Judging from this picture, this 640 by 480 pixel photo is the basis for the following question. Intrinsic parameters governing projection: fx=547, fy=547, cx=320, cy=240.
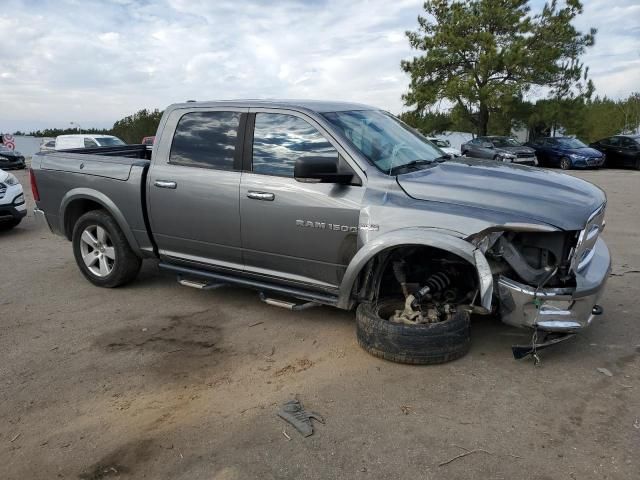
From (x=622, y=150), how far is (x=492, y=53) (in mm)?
10597

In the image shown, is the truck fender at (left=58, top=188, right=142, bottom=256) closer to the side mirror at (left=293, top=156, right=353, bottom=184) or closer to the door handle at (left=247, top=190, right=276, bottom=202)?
the door handle at (left=247, top=190, right=276, bottom=202)

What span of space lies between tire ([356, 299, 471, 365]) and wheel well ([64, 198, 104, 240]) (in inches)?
130

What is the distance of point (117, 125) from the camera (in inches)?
1747

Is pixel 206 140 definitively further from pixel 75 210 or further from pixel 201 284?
pixel 75 210

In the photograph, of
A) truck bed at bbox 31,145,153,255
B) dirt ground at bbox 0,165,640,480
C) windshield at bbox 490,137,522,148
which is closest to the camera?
dirt ground at bbox 0,165,640,480

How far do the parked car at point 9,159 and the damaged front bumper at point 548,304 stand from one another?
23.4m

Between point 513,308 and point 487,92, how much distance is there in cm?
2932

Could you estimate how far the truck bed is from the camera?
16.6 ft

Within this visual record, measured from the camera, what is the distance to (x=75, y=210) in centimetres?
575

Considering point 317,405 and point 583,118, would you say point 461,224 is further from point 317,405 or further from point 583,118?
point 583,118

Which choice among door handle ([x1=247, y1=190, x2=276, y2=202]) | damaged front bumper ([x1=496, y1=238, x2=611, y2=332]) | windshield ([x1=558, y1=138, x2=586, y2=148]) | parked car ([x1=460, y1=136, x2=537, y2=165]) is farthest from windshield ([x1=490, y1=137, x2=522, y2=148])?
damaged front bumper ([x1=496, y1=238, x2=611, y2=332])

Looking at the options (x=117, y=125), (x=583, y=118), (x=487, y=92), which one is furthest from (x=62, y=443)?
(x=117, y=125)

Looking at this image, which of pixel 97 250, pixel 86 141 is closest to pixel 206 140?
pixel 97 250

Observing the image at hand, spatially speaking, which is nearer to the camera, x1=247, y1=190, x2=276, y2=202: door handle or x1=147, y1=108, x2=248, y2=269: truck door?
x1=247, y1=190, x2=276, y2=202: door handle
